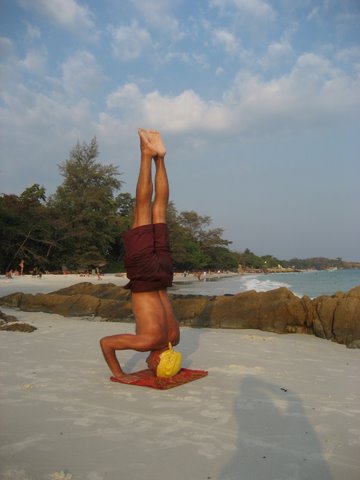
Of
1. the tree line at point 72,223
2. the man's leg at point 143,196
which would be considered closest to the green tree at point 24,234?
the tree line at point 72,223

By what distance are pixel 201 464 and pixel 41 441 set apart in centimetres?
109

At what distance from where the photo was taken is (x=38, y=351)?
6.02 m

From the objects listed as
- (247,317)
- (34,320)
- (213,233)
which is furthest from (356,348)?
(213,233)

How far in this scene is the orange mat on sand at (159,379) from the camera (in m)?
4.23

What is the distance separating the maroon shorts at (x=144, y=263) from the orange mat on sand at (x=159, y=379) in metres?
0.91

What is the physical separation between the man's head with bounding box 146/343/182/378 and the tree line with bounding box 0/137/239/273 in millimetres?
27749

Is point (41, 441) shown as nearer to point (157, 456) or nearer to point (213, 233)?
point (157, 456)

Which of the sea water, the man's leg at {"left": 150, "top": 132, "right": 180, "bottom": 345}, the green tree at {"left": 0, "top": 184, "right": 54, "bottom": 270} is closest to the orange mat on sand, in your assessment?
the man's leg at {"left": 150, "top": 132, "right": 180, "bottom": 345}

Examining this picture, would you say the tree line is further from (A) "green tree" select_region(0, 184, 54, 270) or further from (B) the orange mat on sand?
(B) the orange mat on sand

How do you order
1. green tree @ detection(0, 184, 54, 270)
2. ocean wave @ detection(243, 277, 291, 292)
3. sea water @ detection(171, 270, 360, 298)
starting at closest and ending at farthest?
sea water @ detection(171, 270, 360, 298)
green tree @ detection(0, 184, 54, 270)
ocean wave @ detection(243, 277, 291, 292)

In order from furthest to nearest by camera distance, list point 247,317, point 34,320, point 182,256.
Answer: point 182,256 → point 34,320 → point 247,317

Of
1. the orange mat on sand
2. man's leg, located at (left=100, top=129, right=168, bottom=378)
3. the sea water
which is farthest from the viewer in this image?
the sea water

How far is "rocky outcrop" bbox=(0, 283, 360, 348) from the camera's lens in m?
7.96

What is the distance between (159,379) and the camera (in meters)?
4.35
